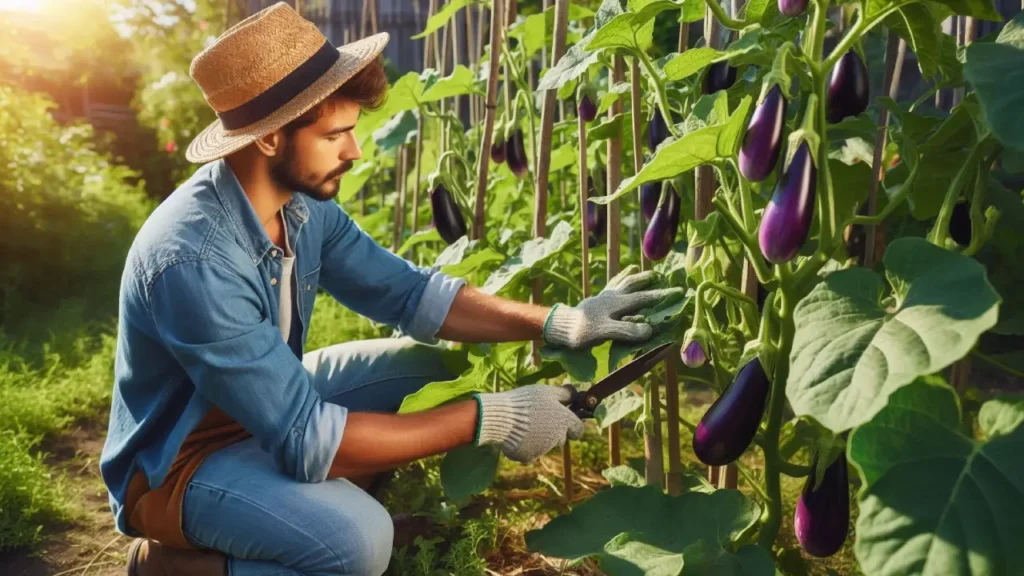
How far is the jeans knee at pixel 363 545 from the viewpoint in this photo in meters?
1.48

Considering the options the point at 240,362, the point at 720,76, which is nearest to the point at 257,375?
the point at 240,362

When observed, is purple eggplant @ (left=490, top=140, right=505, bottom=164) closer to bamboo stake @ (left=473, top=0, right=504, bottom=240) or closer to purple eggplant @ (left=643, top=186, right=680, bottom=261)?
bamboo stake @ (left=473, top=0, right=504, bottom=240)

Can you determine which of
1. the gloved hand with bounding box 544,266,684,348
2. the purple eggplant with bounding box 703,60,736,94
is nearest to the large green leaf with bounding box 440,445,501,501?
the gloved hand with bounding box 544,266,684,348

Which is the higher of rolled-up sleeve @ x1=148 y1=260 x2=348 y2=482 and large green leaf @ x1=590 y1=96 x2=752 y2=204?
large green leaf @ x1=590 y1=96 x2=752 y2=204

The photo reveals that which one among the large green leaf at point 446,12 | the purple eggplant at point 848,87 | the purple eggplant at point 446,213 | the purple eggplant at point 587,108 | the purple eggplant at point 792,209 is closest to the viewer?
the purple eggplant at point 792,209

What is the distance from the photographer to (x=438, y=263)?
2.04 m

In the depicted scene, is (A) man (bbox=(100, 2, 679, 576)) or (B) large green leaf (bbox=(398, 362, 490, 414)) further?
(B) large green leaf (bbox=(398, 362, 490, 414))

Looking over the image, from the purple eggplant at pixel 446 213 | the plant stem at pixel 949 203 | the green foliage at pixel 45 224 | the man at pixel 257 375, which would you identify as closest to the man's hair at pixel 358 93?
the man at pixel 257 375

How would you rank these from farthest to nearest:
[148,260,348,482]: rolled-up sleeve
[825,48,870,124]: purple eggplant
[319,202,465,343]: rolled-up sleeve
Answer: [319,202,465,343]: rolled-up sleeve
[148,260,348,482]: rolled-up sleeve
[825,48,870,124]: purple eggplant

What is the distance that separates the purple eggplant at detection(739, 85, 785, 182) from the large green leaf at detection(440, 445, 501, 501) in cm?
76

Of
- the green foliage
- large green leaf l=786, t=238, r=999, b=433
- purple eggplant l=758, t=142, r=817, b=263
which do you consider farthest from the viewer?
the green foliage

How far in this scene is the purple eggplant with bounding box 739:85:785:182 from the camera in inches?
41.2

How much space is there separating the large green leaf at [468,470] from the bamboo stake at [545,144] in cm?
21

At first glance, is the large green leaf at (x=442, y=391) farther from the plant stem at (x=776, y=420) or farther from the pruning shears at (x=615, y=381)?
the plant stem at (x=776, y=420)
